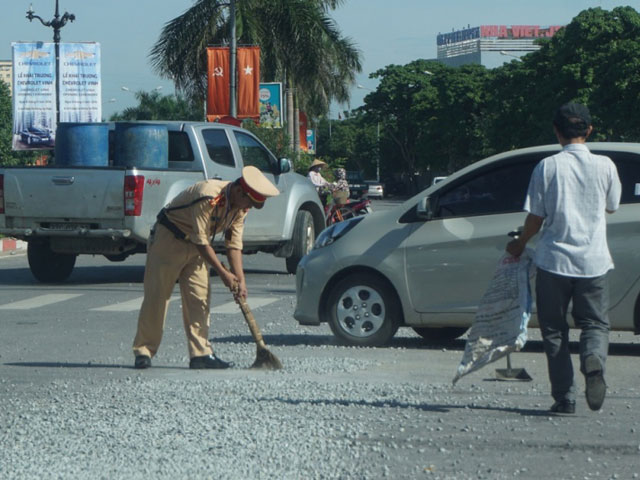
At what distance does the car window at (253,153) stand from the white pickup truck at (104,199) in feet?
0.61

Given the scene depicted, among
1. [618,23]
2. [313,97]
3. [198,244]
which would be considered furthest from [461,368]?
[618,23]

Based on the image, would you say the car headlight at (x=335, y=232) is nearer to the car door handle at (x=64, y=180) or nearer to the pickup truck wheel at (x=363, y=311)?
the pickup truck wheel at (x=363, y=311)

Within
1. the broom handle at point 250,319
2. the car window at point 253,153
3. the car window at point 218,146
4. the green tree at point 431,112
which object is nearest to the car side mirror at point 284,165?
the car window at point 253,153

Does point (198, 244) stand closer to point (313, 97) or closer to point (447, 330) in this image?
point (447, 330)

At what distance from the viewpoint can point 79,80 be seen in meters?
39.7

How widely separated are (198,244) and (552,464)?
11.5 ft

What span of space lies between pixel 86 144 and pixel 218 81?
19.6 m

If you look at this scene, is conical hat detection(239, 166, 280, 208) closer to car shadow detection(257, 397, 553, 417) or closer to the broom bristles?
the broom bristles

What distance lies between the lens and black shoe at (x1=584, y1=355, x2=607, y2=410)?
6734mm

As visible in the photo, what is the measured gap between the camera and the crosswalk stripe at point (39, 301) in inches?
559

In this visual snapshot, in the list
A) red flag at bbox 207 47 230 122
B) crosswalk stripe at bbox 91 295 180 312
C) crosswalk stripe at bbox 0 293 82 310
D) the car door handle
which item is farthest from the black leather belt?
red flag at bbox 207 47 230 122

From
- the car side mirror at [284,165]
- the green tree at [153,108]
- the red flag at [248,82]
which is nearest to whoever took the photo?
the car side mirror at [284,165]

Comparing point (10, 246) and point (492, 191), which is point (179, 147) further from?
point (10, 246)

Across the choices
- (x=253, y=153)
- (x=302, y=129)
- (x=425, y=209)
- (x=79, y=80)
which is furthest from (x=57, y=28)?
(x=425, y=209)
